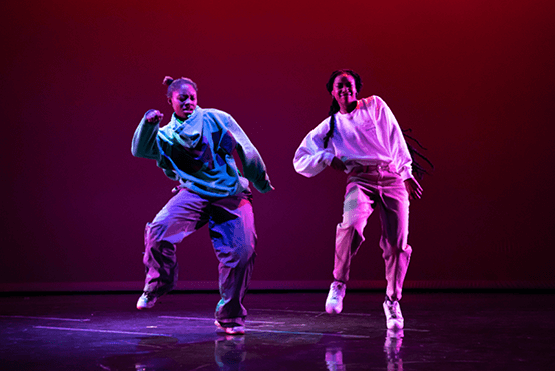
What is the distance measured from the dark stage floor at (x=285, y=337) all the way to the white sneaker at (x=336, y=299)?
0.12 metres

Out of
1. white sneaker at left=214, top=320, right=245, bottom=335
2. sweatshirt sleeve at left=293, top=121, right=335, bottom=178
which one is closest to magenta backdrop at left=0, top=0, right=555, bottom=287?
sweatshirt sleeve at left=293, top=121, right=335, bottom=178

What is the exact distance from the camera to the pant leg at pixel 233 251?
301 cm

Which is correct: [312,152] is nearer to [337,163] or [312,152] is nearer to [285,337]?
[337,163]

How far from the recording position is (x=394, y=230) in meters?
3.24

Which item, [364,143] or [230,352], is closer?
[230,352]

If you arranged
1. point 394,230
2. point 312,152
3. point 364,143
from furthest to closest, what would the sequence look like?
point 312,152, point 364,143, point 394,230

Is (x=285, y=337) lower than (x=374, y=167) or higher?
lower

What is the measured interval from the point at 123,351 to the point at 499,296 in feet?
11.1

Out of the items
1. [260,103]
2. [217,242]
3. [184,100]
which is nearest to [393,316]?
[217,242]

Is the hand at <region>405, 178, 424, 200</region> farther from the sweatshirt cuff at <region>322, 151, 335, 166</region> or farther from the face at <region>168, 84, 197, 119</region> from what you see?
the face at <region>168, 84, 197, 119</region>

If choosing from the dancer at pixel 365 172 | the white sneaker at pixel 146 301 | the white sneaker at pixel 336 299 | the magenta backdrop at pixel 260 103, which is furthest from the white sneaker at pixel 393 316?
the magenta backdrop at pixel 260 103

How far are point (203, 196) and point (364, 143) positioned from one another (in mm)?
939

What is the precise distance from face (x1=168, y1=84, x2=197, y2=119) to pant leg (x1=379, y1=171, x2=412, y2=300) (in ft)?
3.63

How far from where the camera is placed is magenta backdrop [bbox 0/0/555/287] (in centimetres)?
536
